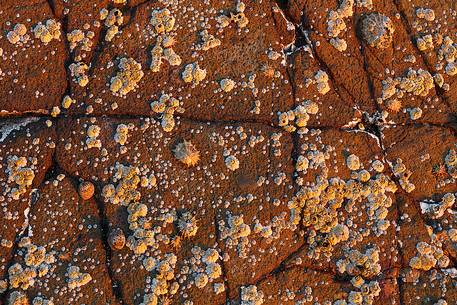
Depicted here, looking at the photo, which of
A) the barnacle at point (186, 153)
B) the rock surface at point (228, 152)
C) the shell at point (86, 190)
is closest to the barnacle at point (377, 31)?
the rock surface at point (228, 152)

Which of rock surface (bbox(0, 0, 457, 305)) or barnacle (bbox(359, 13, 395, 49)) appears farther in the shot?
barnacle (bbox(359, 13, 395, 49))

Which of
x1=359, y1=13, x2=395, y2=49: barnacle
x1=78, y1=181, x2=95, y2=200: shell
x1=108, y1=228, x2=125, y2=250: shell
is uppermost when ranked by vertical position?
x1=359, y1=13, x2=395, y2=49: barnacle

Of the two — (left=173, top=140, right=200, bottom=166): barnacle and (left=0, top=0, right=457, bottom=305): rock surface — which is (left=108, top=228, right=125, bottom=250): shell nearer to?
(left=0, top=0, right=457, bottom=305): rock surface

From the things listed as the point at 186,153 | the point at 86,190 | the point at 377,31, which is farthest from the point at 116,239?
the point at 377,31

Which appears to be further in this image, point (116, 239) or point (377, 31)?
point (377, 31)

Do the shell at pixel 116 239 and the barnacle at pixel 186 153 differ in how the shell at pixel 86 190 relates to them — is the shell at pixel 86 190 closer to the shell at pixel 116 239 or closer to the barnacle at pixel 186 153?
the shell at pixel 116 239

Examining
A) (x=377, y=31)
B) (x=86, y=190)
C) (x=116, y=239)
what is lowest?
(x=116, y=239)

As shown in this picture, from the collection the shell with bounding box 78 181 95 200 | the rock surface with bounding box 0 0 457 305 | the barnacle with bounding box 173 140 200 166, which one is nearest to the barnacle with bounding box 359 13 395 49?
the rock surface with bounding box 0 0 457 305

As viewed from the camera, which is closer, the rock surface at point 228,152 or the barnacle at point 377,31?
the rock surface at point 228,152

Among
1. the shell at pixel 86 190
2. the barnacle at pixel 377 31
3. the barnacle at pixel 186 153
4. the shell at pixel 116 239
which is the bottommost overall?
the shell at pixel 116 239

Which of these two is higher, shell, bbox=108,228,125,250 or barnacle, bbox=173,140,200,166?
barnacle, bbox=173,140,200,166

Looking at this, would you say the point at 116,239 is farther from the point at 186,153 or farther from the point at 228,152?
the point at 228,152

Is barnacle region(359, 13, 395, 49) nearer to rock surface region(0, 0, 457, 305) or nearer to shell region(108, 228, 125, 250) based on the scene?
rock surface region(0, 0, 457, 305)
